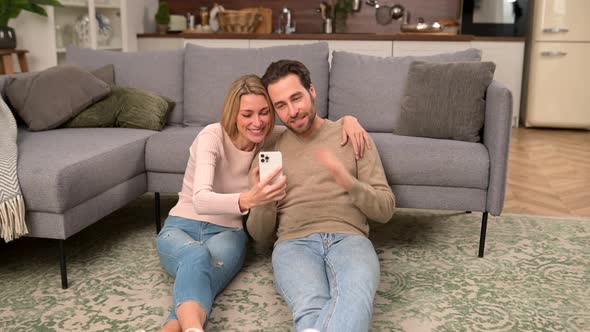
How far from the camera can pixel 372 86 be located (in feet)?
9.36

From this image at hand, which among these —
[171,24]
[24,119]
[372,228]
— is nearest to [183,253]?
[372,228]

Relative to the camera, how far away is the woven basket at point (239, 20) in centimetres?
548

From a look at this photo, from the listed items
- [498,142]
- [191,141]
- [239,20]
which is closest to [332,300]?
[498,142]

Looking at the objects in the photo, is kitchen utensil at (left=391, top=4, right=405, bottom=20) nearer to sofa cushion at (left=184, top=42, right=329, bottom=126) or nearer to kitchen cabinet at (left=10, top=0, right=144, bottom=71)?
kitchen cabinet at (left=10, top=0, right=144, bottom=71)

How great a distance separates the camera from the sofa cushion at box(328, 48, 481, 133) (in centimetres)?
281

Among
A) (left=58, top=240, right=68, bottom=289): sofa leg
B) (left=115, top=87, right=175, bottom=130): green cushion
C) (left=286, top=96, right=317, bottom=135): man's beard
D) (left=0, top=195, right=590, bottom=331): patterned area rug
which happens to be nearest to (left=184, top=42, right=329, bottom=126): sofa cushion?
(left=115, top=87, right=175, bottom=130): green cushion

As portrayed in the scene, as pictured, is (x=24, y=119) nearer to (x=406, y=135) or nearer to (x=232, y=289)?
(x=232, y=289)

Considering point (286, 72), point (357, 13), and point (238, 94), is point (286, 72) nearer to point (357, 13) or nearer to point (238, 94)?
point (238, 94)

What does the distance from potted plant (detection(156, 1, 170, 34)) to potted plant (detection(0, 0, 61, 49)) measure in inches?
61.0

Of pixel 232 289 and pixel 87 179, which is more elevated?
pixel 87 179

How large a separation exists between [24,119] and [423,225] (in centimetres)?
189

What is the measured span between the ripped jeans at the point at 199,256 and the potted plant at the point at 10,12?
2.58 meters

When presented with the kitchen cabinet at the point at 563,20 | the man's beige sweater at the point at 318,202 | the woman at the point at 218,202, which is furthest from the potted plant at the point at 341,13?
the man's beige sweater at the point at 318,202

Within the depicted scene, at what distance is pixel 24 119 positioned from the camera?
2729 mm
